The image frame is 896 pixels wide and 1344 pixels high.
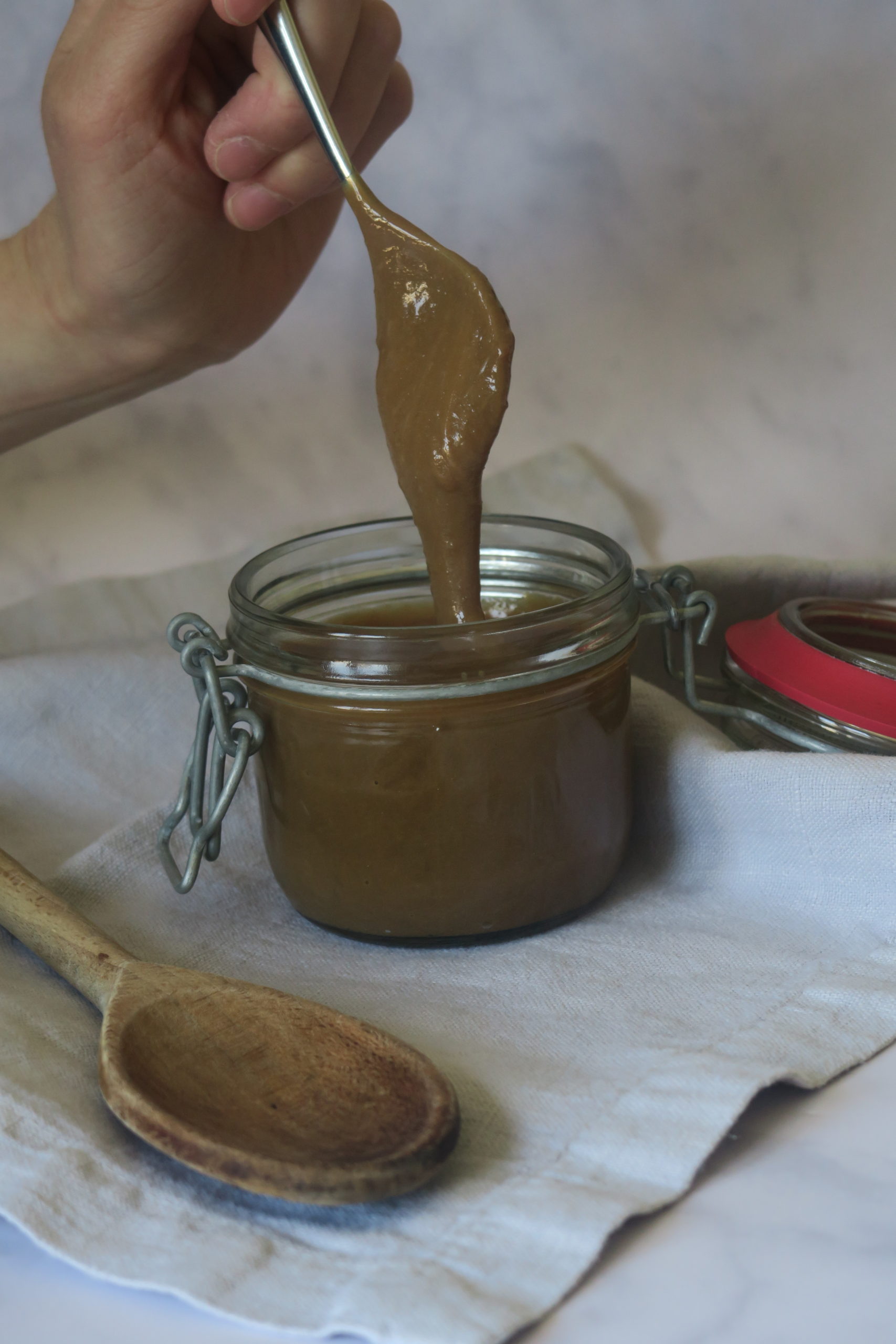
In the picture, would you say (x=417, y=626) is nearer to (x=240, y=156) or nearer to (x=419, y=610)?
(x=419, y=610)

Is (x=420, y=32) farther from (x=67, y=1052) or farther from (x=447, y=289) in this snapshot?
(x=67, y=1052)

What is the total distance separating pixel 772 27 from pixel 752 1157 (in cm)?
116

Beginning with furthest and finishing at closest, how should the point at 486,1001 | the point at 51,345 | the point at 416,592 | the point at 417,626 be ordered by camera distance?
the point at 51,345 → the point at 416,592 → the point at 417,626 → the point at 486,1001

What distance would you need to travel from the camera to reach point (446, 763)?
0.67 metres

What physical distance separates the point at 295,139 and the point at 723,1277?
690mm

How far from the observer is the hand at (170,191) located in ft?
2.71

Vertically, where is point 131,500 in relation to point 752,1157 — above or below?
above

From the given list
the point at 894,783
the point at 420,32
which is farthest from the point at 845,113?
the point at 894,783

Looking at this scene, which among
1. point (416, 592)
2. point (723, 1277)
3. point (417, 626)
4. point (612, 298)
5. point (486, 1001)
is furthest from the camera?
point (612, 298)

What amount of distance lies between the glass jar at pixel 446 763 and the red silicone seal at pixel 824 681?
9cm

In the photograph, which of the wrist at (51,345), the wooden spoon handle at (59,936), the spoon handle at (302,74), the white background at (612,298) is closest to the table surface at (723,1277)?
the wooden spoon handle at (59,936)

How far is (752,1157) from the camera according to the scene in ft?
1.76

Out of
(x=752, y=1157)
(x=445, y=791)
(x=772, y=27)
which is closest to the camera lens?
(x=752, y=1157)

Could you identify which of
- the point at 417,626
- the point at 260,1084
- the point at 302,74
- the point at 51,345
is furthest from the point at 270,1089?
the point at 51,345
